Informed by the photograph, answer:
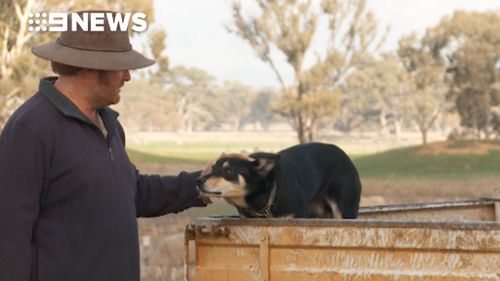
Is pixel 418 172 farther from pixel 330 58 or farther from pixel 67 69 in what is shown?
pixel 67 69

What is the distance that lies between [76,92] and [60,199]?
1.39 feet

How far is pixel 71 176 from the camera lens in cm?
417

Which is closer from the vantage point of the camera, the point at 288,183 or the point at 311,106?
the point at 288,183

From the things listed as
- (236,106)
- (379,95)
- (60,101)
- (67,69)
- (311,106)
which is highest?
(67,69)

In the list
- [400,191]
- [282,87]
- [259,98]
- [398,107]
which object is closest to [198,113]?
[259,98]

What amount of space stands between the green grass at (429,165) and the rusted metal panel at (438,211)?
34726 mm

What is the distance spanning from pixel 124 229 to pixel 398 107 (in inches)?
3631

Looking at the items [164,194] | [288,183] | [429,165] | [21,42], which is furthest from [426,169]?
[164,194]

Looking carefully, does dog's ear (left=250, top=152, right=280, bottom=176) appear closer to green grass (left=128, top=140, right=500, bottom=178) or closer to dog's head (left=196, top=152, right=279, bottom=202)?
dog's head (left=196, top=152, right=279, bottom=202)

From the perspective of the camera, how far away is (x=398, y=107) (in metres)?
95.6

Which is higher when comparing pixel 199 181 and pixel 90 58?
pixel 90 58

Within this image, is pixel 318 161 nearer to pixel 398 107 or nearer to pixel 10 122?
pixel 10 122

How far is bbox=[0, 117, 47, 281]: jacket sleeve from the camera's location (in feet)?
13.3

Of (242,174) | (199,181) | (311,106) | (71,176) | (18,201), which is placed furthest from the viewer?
(311,106)
